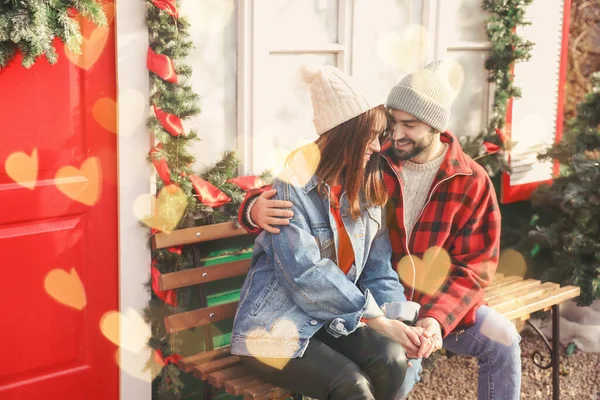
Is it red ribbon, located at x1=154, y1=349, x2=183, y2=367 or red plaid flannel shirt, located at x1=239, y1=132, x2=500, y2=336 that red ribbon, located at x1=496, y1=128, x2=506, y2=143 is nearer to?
red plaid flannel shirt, located at x1=239, y1=132, x2=500, y2=336

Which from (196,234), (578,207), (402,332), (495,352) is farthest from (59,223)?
(578,207)

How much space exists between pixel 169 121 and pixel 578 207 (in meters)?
2.81

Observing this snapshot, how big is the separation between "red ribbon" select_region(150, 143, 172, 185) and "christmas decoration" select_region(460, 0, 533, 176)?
2175 millimetres

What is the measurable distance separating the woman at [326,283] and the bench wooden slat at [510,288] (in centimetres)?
136

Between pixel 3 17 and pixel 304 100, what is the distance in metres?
1.78

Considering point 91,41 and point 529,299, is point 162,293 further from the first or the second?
point 529,299

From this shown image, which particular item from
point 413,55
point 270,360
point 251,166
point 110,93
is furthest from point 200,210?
point 413,55

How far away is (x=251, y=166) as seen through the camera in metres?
4.05

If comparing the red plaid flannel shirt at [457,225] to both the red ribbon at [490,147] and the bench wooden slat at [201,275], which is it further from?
the red ribbon at [490,147]

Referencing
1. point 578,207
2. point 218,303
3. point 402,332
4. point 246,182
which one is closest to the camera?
point 402,332

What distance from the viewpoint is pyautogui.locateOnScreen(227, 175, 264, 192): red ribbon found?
3.93 meters

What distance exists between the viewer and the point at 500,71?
17.2 ft

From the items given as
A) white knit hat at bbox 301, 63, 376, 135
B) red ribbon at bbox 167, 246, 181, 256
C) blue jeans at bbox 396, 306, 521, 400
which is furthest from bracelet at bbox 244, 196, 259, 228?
blue jeans at bbox 396, 306, 521, 400

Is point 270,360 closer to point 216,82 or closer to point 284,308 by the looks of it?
point 284,308
